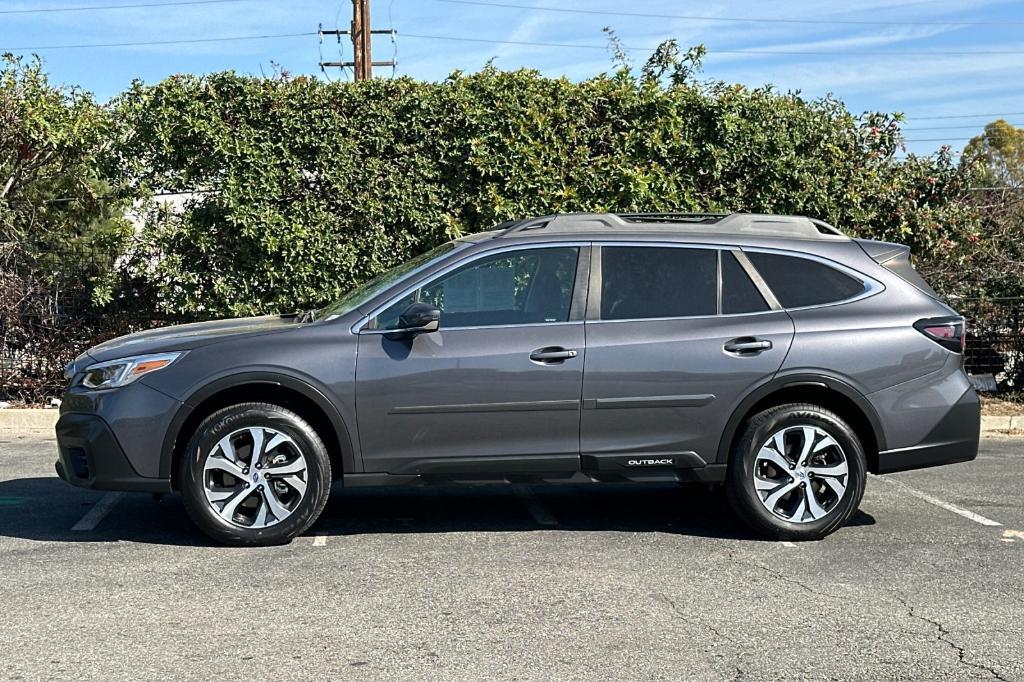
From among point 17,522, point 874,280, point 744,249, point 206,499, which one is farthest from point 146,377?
point 874,280

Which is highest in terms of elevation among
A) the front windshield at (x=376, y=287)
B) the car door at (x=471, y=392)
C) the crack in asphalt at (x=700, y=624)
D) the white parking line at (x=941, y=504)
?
the front windshield at (x=376, y=287)

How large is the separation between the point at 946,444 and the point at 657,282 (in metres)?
1.86

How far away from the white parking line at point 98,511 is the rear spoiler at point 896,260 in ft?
15.8

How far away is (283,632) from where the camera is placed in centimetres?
497

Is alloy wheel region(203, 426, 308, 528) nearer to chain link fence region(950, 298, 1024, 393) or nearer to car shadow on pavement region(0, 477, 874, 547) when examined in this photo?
car shadow on pavement region(0, 477, 874, 547)

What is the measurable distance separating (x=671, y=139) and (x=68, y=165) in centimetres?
611

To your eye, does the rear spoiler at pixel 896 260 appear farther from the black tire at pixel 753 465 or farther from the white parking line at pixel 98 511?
the white parking line at pixel 98 511

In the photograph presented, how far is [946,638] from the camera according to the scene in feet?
16.3

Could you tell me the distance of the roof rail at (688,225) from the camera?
6.95 metres

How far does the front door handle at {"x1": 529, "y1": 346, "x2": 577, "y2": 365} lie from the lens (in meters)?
6.45

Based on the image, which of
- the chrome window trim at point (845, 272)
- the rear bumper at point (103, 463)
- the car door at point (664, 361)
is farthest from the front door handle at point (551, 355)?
the rear bumper at point (103, 463)

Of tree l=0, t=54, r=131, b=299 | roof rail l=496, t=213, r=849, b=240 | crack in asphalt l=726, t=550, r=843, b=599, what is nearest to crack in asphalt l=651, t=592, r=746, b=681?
crack in asphalt l=726, t=550, r=843, b=599

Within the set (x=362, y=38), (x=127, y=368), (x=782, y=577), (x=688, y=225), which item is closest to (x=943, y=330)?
(x=688, y=225)

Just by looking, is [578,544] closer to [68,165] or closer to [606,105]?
[606,105]
